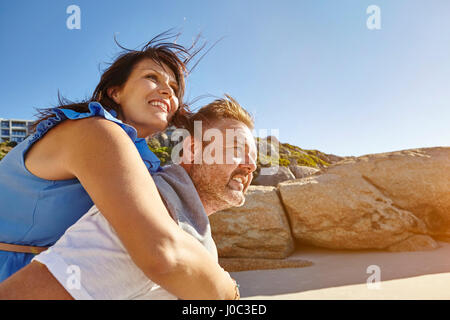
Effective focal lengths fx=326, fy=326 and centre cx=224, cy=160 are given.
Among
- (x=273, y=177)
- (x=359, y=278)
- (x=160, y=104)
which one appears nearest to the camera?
(x=160, y=104)

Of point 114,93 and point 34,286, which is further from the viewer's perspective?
point 114,93

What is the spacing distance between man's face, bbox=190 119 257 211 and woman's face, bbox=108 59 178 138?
0.34m

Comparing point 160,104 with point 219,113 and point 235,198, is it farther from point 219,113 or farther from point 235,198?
point 235,198

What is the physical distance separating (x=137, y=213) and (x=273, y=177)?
10.3 metres

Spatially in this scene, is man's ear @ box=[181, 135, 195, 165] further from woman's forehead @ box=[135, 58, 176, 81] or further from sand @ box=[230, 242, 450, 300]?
sand @ box=[230, 242, 450, 300]

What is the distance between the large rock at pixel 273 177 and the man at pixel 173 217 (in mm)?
8898

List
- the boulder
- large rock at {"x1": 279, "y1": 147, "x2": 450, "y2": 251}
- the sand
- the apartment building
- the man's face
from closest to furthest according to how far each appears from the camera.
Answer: the man's face → the sand → large rock at {"x1": 279, "y1": 147, "x2": 450, "y2": 251} → the boulder → the apartment building

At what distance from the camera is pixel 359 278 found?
418cm

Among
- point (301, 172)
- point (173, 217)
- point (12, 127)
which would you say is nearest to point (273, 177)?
point (301, 172)

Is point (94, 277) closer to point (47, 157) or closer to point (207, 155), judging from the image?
point (47, 157)

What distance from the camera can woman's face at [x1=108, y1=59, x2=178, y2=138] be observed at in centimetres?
185

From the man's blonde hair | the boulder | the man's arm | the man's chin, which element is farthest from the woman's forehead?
the boulder
